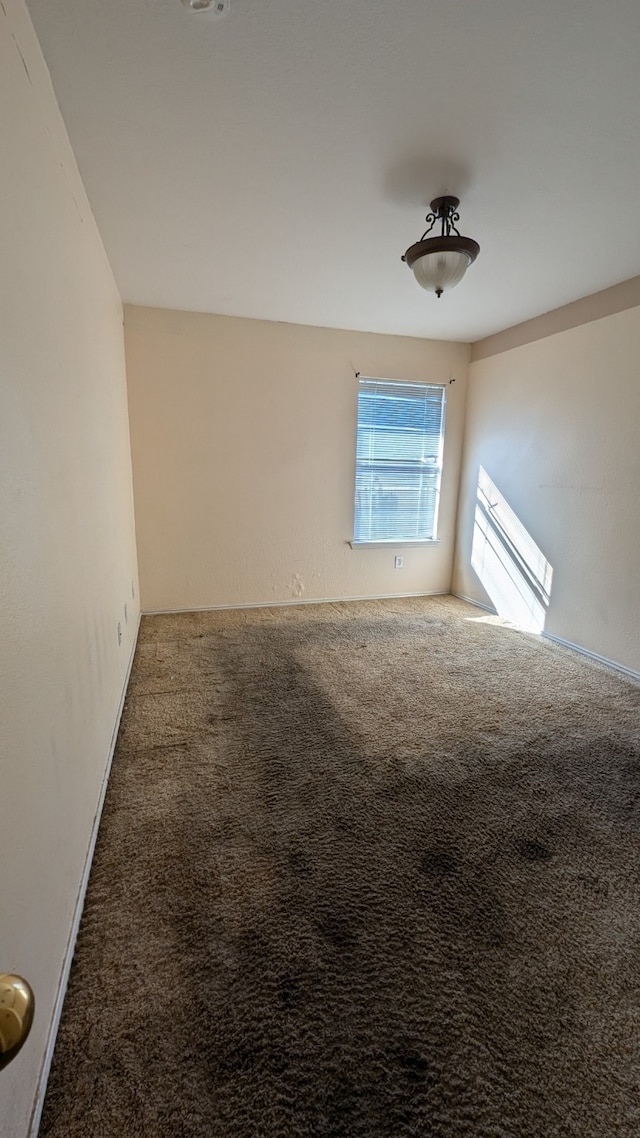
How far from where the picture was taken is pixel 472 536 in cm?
457

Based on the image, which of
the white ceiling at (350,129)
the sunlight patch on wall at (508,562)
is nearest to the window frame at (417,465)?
the sunlight patch on wall at (508,562)

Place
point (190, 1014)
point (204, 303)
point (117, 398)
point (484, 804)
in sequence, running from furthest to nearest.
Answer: point (204, 303)
point (117, 398)
point (484, 804)
point (190, 1014)

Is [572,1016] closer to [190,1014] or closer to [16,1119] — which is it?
[190,1014]

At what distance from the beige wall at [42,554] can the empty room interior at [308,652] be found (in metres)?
0.01

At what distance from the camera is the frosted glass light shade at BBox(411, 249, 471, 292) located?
2152 mm

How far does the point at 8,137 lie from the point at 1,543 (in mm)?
998

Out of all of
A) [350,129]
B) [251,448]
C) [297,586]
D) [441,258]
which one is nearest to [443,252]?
[441,258]

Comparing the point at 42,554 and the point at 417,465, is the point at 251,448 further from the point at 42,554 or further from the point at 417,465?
the point at 42,554

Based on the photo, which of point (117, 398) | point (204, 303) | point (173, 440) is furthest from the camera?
point (173, 440)

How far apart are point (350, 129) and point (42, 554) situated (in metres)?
1.92

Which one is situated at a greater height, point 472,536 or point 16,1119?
point 472,536

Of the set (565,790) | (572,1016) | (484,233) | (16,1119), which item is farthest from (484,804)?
(484,233)

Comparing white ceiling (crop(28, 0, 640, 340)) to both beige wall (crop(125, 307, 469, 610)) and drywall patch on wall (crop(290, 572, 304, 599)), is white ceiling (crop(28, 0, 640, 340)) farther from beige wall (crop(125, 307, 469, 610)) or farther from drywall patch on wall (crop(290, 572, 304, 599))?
drywall patch on wall (crop(290, 572, 304, 599))

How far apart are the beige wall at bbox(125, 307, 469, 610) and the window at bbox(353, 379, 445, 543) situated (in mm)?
109
